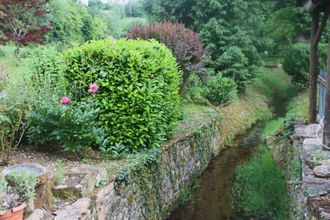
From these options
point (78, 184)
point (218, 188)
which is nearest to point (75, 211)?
point (78, 184)

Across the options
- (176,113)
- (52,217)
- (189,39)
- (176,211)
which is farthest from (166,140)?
(189,39)

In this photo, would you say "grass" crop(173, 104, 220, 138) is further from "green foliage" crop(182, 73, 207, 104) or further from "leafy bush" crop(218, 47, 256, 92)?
"leafy bush" crop(218, 47, 256, 92)

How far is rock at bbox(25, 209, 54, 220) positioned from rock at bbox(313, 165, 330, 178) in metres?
3.11

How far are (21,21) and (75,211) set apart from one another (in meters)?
14.6

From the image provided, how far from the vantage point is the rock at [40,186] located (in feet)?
12.6

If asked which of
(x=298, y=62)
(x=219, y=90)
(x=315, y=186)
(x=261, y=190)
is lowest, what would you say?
(x=261, y=190)

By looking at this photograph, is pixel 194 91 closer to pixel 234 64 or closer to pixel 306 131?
pixel 234 64

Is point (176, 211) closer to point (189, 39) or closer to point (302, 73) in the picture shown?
point (189, 39)

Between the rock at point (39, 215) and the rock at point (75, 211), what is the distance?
8cm

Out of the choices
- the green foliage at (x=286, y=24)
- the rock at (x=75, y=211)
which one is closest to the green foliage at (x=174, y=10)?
the green foliage at (x=286, y=24)

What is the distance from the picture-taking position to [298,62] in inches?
625

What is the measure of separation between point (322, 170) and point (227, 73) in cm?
1028

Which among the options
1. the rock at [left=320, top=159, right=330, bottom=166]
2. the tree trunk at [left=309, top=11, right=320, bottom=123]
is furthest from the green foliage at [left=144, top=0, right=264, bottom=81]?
the rock at [left=320, top=159, right=330, bottom=166]

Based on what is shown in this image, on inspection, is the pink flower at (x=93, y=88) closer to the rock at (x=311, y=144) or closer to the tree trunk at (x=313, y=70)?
the rock at (x=311, y=144)
